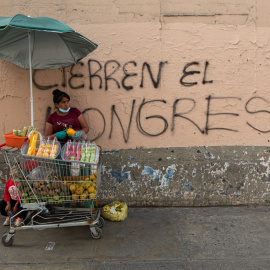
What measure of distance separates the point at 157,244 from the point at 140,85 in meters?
2.19

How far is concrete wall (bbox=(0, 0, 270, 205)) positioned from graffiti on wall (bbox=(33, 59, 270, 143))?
0.01 m

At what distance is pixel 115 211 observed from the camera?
4113mm

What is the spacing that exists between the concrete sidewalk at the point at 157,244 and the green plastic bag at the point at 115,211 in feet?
0.26

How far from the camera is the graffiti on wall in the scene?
4.31 metres

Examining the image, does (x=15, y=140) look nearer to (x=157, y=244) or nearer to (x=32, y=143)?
(x=32, y=143)

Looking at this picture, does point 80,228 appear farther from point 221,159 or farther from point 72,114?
point 221,159

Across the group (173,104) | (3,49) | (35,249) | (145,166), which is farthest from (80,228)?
(3,49)

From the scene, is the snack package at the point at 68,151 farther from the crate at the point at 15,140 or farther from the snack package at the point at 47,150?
the crate at the point at 15,140

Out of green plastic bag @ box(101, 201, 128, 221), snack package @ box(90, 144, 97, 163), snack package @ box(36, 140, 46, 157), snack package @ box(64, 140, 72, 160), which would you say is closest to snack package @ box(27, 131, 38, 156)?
snack package @ box(36, 140, 46, 157)

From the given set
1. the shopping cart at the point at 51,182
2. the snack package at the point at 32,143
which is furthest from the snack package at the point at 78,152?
the snack package at the point at 32,143

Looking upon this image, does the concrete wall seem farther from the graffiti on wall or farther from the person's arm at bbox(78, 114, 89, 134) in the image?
the person's arm at bbox(78, 114, 89, 134)

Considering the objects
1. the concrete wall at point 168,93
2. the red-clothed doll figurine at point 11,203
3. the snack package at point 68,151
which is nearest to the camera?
the snack package at point 68,151

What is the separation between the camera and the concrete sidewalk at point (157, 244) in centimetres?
309

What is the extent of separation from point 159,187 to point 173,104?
4.12ft
